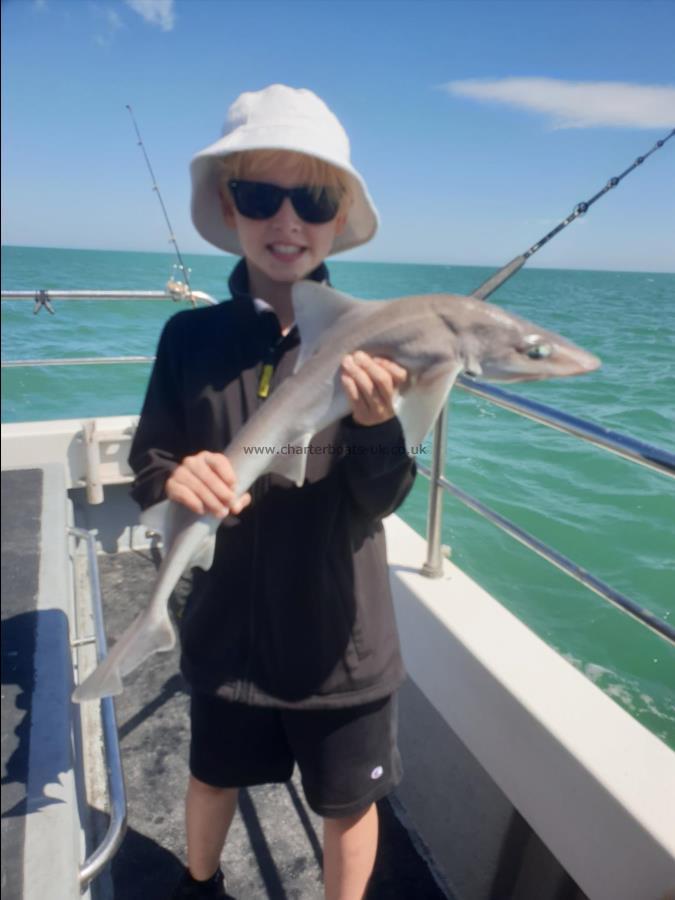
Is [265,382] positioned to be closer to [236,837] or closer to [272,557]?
[272,557]

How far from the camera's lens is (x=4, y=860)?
1.20 metres

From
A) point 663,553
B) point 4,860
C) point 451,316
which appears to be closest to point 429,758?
point 4,860

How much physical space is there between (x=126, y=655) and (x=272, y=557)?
0.42 metres

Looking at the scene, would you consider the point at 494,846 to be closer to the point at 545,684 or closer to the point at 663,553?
the point at 545,684

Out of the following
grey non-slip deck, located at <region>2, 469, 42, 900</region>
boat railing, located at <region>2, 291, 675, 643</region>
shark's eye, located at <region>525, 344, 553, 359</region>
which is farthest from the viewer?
boat railing, located at <region>2, 291, 675, 643</region>

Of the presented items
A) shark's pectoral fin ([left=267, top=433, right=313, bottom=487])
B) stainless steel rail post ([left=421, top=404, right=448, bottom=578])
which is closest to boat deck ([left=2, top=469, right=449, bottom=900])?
shark's pectoral fin ([left=267, top=433, right=313, bottom=487])

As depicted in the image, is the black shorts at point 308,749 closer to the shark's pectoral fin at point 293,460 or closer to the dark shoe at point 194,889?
the dark shoe at point 194,889

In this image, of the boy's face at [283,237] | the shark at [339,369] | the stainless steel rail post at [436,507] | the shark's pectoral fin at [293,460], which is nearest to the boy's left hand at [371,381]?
the shark at [339,369]

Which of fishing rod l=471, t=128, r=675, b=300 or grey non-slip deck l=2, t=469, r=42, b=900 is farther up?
fishing rod l=471, t=128, r=675, b=300

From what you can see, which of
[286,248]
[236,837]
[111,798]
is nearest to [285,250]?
[286,248]

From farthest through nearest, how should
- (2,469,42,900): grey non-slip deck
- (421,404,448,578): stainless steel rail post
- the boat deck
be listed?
(421,404,448,578): stainless steel rail post < the boat deck < (2,469,42,900): grey non-slip deck

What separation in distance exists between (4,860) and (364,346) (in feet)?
4.18

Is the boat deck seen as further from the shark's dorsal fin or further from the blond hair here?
the blond hair

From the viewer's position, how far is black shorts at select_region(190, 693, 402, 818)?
1.66 meters
